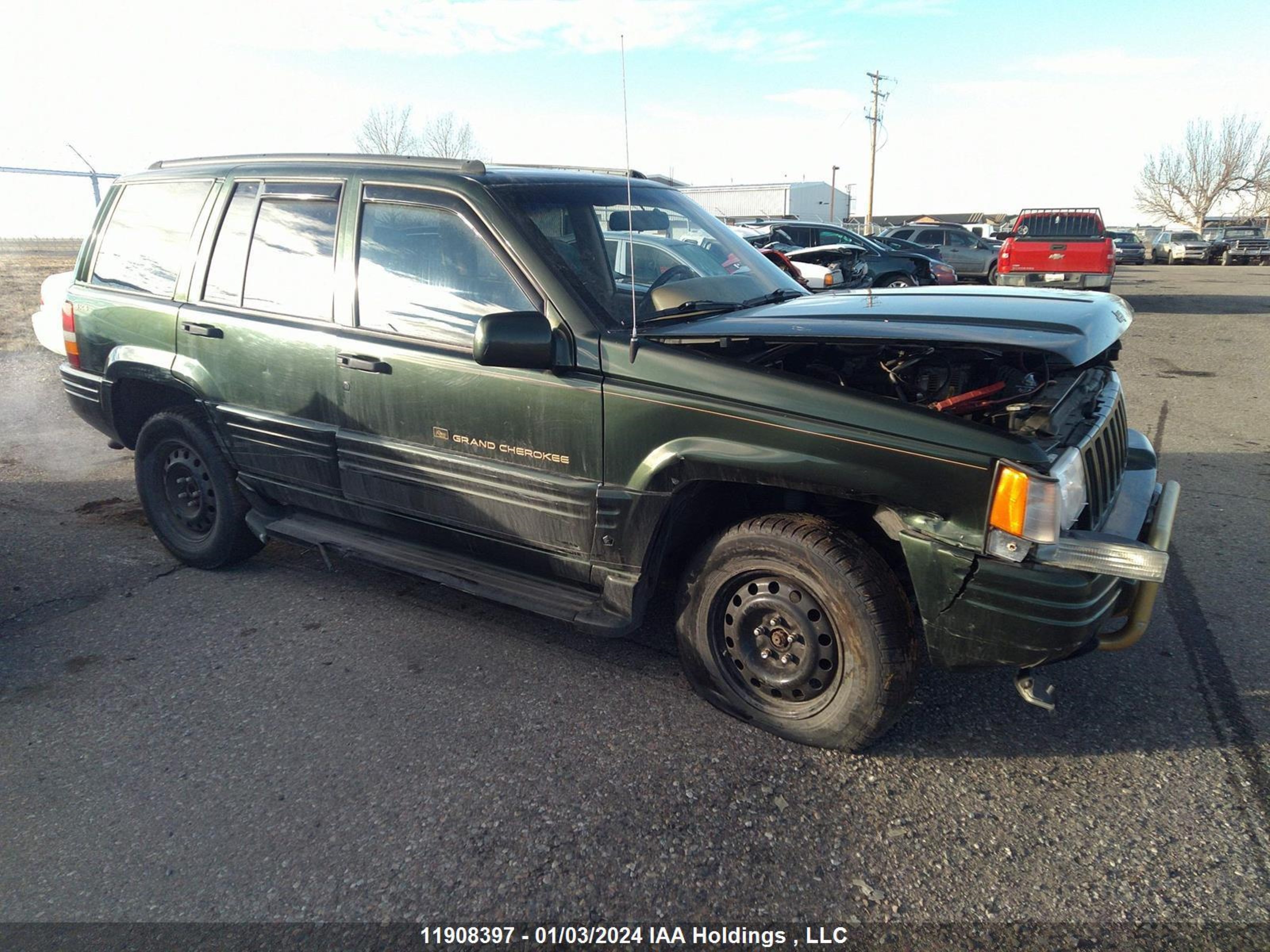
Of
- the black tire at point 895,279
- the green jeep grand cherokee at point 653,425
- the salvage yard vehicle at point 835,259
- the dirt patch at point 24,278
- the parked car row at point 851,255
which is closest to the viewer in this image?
the green jeep grand cherokee at point 653,425

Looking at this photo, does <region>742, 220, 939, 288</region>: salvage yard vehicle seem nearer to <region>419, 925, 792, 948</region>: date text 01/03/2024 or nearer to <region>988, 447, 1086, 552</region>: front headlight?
<region>988, 447, 1086, 552</region>: front headlight

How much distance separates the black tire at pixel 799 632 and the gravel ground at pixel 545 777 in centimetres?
14

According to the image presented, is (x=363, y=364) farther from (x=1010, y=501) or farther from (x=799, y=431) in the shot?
(x=1010, y=501)

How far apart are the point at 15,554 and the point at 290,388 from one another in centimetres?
230

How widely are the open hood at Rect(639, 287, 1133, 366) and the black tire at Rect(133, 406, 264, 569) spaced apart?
2484mm

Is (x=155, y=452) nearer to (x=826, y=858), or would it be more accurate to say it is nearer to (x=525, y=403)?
(x=525, y=403)

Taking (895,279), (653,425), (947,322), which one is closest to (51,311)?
(653,425)

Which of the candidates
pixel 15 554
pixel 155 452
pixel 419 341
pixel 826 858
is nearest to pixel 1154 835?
pixel 826 858

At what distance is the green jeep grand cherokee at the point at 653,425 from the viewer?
102 inches

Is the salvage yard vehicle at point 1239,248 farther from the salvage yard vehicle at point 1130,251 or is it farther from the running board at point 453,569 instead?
the running board at point 453,569

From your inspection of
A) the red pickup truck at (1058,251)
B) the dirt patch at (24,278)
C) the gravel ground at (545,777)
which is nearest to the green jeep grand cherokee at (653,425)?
the gravel ground at (545,777)

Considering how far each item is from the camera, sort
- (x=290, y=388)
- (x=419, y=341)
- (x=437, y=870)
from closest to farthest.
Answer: (x=437, y=870), (x=419, y=341), (x=290, y=388)

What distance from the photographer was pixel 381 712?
3.24 m

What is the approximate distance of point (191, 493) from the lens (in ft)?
14.9
